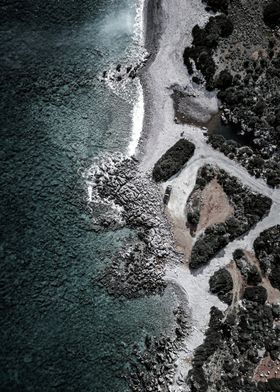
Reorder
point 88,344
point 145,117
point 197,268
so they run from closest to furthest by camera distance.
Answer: point 88,344
point 197,268
point 145,117

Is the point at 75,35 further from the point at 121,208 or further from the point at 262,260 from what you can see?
the point at 262,260

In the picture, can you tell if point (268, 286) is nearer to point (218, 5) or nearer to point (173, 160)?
point (173, 160)

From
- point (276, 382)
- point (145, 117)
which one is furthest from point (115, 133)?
point (276, 382)

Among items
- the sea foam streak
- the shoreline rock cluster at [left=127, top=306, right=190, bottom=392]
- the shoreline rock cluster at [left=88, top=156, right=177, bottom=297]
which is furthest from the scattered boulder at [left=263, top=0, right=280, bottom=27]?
the shoreline rock cluster at [left=127, top=306, right=190, bottom=392]

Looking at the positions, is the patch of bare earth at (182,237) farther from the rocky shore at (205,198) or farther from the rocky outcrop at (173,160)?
the rocky outcrop at (173,160)

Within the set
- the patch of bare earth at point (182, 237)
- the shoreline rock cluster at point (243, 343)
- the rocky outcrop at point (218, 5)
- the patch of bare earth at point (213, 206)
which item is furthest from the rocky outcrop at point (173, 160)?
the rocky outcrop at point (218, 5)
